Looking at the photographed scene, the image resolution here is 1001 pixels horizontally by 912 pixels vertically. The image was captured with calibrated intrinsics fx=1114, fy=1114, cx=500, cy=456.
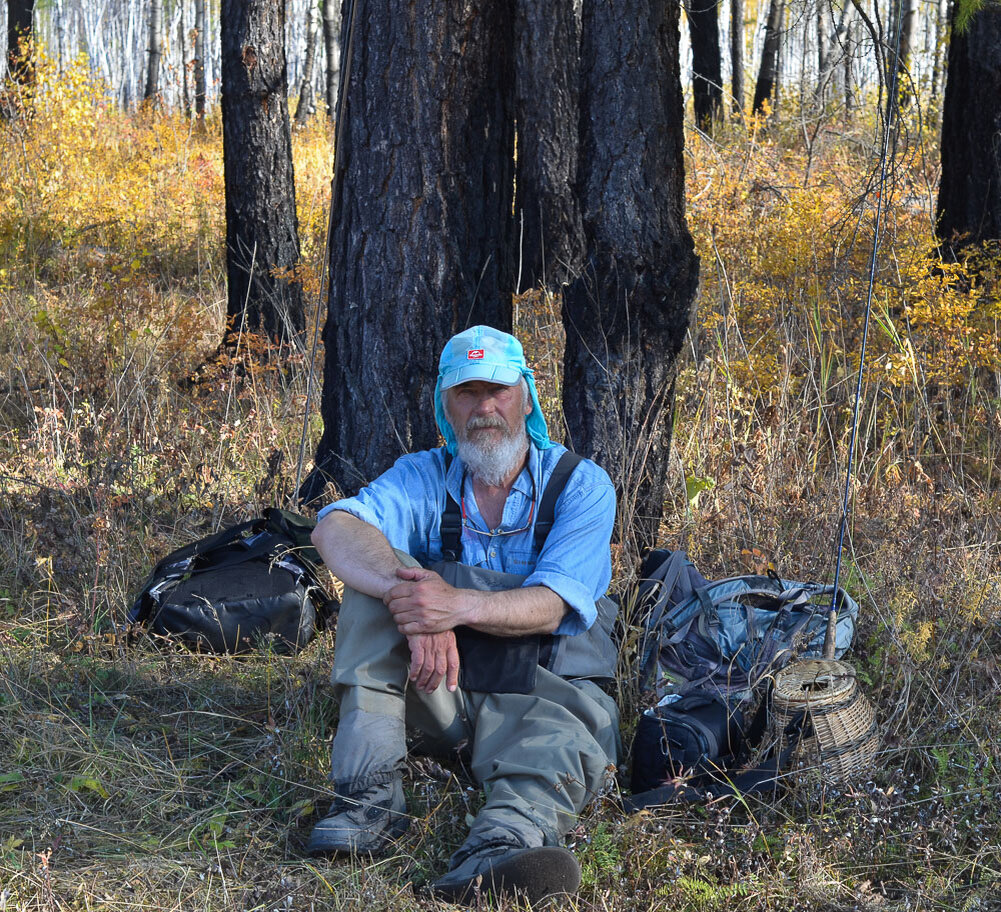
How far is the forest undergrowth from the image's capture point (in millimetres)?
2727

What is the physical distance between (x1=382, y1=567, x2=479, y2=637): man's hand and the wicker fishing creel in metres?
0.88

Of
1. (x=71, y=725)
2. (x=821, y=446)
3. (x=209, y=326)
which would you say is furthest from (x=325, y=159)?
(x=71, y=725)

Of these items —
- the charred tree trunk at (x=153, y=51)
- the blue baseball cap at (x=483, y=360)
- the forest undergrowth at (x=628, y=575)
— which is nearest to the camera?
the forest undergrowth at (x=628, y=575)

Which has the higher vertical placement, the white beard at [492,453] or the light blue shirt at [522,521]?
the white beard at [492,453]

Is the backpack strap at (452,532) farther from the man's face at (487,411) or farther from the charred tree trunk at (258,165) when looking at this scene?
the charred tree trunk at (258,165)

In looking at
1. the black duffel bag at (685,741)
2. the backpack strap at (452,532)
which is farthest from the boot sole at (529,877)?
the backpack strap at (452,532)

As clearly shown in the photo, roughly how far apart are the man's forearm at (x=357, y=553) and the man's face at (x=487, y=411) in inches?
16.2

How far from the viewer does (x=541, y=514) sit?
325cm

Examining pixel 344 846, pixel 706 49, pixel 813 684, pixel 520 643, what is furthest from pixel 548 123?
pixel 706 49

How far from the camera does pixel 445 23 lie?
418cm

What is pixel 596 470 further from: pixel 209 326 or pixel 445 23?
pixel 209 326

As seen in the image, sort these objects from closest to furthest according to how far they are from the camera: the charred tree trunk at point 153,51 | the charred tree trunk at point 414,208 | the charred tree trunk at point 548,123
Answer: the charred tree trunk at point 414,208
the charred tree trunk at point 548,123
the charred tree trunk at point 153,51

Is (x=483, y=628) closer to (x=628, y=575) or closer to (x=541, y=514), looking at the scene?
(x=541, y=514)

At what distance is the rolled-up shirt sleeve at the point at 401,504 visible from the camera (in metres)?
3.26
